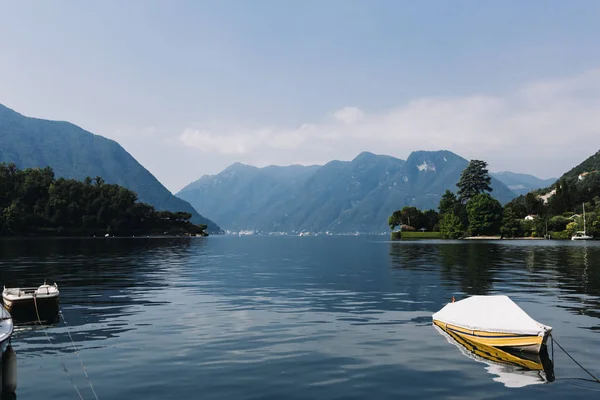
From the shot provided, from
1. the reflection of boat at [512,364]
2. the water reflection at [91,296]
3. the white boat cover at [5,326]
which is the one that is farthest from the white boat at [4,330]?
the reflection of boat at [512,364]

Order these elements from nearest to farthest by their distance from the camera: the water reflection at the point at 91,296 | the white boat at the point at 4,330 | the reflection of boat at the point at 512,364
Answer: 1. the white boat at the point at 4,330
2. the reflection of boat at the point at 512,364
3. the water reflection at the point at 91,296

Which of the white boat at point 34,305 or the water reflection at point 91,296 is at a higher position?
the white boat at point 34,305

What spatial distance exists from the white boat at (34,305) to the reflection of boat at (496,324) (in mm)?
28181

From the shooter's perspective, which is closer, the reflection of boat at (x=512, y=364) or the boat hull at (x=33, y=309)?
the reflection of boat at (x=512, y=364)

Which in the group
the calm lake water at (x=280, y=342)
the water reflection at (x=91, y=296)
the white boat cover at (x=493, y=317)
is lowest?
the water reflection at (x=91, y=296)

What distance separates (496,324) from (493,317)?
79 cm

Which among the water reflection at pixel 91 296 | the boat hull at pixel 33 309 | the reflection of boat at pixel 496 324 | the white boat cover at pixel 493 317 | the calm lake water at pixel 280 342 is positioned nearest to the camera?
the calm lake water at pixel 280 342

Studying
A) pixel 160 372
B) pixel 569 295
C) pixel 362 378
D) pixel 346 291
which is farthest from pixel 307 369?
pixel 569 295

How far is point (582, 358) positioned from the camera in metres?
24.9

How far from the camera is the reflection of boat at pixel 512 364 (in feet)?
70.5

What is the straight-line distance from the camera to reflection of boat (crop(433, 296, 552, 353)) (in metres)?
24.4

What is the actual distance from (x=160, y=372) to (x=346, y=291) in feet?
105

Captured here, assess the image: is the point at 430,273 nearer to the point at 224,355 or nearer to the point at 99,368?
the point at 224,355

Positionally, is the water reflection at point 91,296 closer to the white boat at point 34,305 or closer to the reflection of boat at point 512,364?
the white boat at point 34,305
